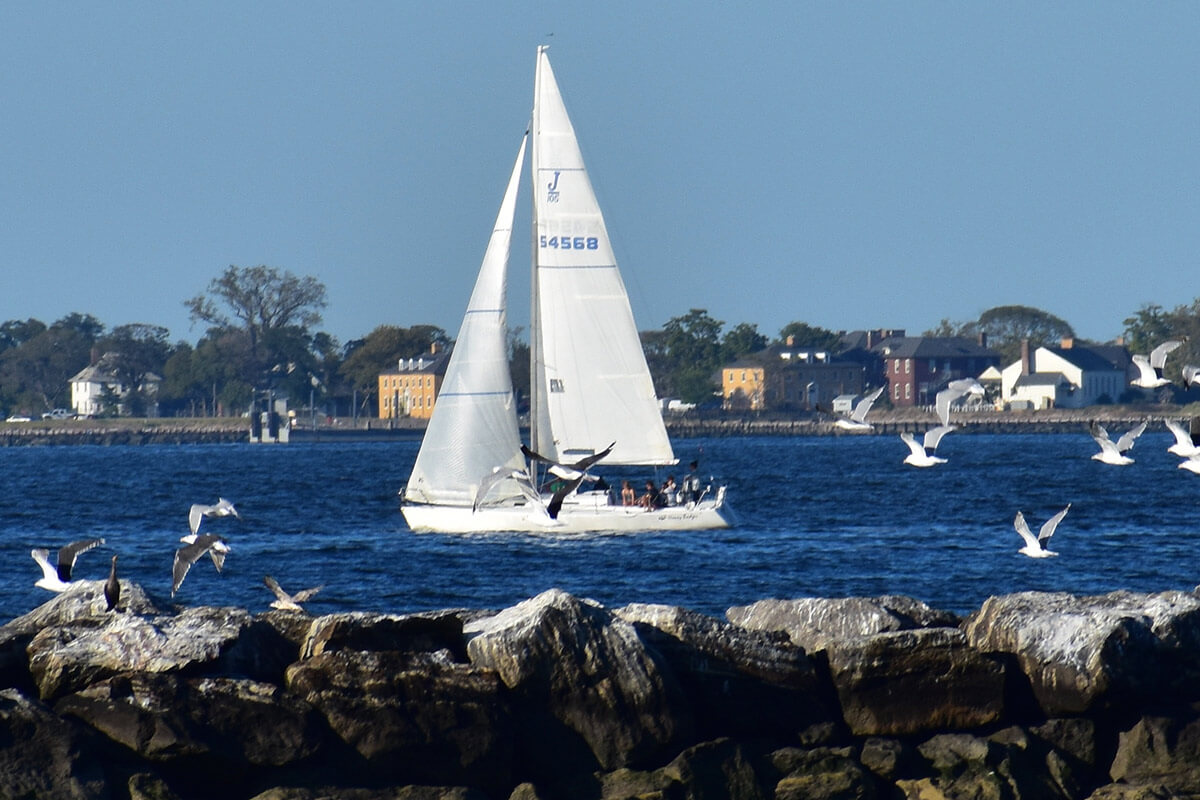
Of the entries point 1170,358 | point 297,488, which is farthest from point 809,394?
point 297,488

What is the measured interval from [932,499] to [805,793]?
42.8 metres

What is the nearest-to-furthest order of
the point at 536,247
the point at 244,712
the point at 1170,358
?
the point at 244,712
the point at 536,247
the point at 1170,358

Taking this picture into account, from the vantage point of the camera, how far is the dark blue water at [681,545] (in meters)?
29.7

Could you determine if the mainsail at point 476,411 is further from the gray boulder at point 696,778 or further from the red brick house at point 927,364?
the red brick house at point 927,364

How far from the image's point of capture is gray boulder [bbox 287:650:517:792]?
13000 mm

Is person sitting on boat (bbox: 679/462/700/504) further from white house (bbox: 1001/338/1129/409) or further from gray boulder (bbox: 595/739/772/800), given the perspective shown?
white house (bbox: 1001/338/1129/409)

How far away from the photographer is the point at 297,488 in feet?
220

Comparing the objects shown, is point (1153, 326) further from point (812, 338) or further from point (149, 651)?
point (149, 651)

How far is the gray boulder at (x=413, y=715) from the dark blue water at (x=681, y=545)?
320cm

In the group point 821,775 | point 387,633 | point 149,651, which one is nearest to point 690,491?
point 387,633

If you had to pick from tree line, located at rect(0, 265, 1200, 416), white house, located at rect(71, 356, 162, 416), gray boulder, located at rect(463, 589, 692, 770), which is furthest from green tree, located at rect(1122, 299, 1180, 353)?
gray boulder, located at rect(463, 589, 692, 770)

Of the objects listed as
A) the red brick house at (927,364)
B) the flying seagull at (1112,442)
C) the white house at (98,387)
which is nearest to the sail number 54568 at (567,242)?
the flying seagull at (1112,442)

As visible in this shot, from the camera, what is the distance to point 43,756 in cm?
1239

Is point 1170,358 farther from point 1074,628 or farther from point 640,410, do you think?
point 1074,628
